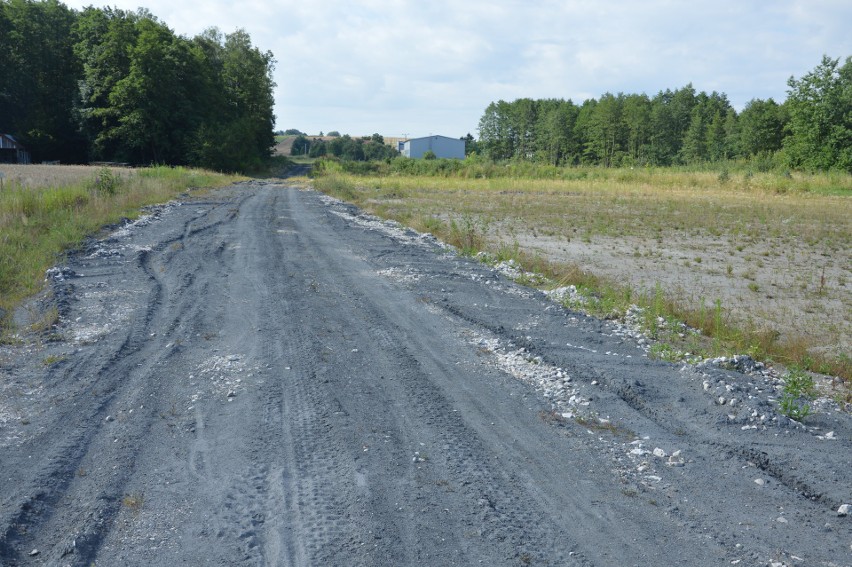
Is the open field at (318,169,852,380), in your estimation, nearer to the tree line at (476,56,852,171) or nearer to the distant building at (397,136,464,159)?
the tree line at (476,56,852,171)

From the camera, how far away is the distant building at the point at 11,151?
56787 mm

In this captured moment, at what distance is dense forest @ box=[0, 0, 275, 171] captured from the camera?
58.1 m

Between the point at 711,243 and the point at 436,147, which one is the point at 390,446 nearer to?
the point at 711,243

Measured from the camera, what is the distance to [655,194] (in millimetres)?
44906

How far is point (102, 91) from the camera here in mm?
58438

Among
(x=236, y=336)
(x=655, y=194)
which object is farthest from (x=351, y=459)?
(x=655, y=194)

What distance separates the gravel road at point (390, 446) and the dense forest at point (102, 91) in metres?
55.3

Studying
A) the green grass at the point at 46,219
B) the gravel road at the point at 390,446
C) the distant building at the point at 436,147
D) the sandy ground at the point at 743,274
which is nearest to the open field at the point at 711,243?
the sandy ground at the point at 743,274

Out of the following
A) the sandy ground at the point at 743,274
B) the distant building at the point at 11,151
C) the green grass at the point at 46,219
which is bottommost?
the sandy ground at the point at 743,274

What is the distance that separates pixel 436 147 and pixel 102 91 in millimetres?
86918

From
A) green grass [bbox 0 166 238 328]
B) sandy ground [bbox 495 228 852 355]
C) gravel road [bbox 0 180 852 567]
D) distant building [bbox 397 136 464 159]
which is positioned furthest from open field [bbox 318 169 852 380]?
distant building [bbox 397 136 464 159]

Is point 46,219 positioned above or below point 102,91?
below

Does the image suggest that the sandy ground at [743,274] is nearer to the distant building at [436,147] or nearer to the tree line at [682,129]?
the tree line at [682,129]

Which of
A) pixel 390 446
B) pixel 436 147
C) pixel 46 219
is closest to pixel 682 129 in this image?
pixel 436 147
